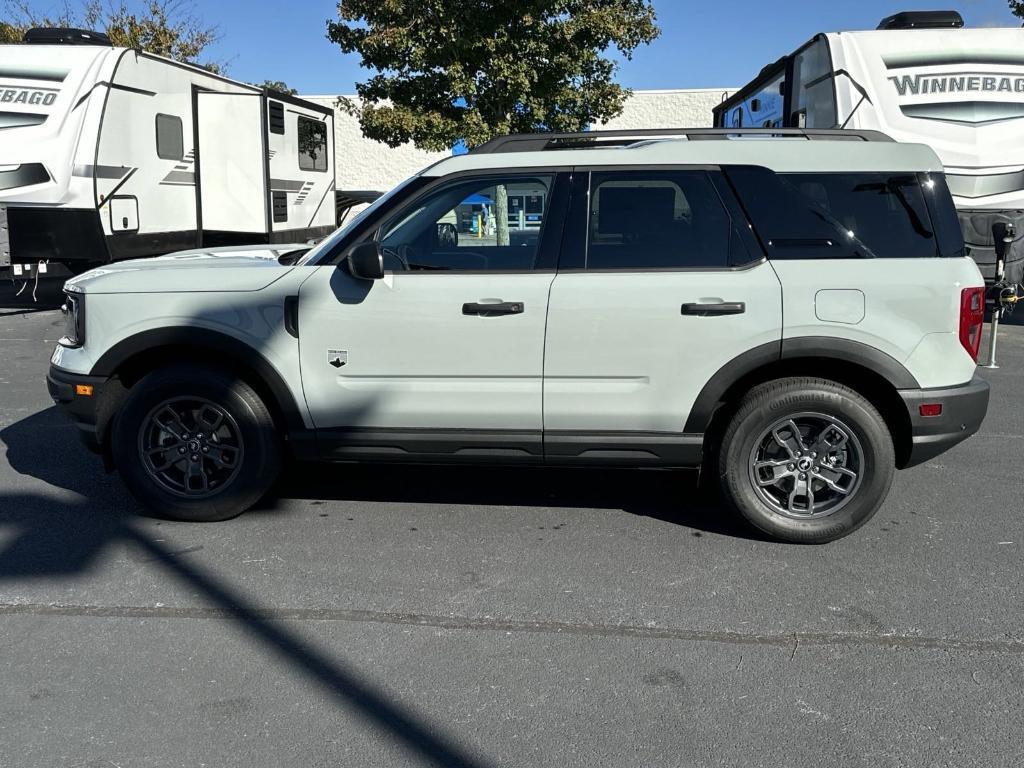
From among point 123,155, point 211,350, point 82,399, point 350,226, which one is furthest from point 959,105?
point 123,155

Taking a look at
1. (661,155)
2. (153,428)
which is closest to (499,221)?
(661,155)

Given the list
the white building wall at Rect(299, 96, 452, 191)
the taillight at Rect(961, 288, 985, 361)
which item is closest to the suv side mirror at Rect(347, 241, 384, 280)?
the taillight at Rect(961, 288, 985, 361)

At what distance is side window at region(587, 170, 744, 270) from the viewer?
424cm

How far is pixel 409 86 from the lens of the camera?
54.5 feet

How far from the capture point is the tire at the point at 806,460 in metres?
4.21

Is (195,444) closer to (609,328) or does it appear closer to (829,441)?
(609,328)

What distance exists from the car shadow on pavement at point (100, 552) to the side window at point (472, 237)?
170 centimetres

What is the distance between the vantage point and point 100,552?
168 inches

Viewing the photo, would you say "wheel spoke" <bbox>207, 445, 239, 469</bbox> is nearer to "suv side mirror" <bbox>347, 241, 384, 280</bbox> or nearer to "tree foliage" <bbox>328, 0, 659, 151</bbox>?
"suv side mirror" <bbox>347, 241, 384, 280</bbox>

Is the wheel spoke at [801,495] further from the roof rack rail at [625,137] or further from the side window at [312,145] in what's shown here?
the side window at [312,145]

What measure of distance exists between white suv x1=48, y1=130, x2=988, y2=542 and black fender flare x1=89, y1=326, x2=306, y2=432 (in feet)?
0.04

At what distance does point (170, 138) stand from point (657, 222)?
30.3 feet

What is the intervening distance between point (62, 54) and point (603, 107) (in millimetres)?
10435

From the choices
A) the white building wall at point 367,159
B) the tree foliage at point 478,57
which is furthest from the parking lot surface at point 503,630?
the white building wall at point 367,159
